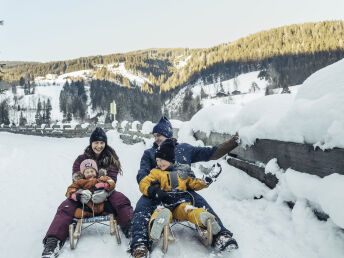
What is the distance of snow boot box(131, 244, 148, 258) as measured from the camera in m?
2.10

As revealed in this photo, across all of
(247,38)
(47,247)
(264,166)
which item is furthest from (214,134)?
(247,38)

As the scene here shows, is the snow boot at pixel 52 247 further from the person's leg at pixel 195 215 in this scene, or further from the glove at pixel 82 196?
the person's leg at pixel 195 215

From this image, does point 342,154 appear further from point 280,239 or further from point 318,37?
point 318,37

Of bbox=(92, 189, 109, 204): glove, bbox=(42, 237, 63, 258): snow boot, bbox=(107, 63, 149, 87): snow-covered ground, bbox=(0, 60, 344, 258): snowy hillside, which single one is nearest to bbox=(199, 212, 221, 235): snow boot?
bbox=(0, 60, 344, 258): snowy hillside

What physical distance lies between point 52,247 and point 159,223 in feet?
3.32

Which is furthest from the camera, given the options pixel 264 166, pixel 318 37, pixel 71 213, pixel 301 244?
pixel 318 37

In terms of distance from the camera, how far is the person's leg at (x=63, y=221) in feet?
8.05

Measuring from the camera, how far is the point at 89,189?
3.09 meters

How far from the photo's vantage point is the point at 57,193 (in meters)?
4.58

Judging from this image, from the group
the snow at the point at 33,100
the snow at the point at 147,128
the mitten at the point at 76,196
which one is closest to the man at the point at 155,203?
the mitten at the point at 76,196

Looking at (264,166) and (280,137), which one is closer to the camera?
(280,137)

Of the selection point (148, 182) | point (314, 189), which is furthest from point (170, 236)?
point (314, 189)

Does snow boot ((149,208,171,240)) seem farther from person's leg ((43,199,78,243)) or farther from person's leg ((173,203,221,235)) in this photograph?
person's leg ((43,199,78,243))

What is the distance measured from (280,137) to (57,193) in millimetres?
3803
